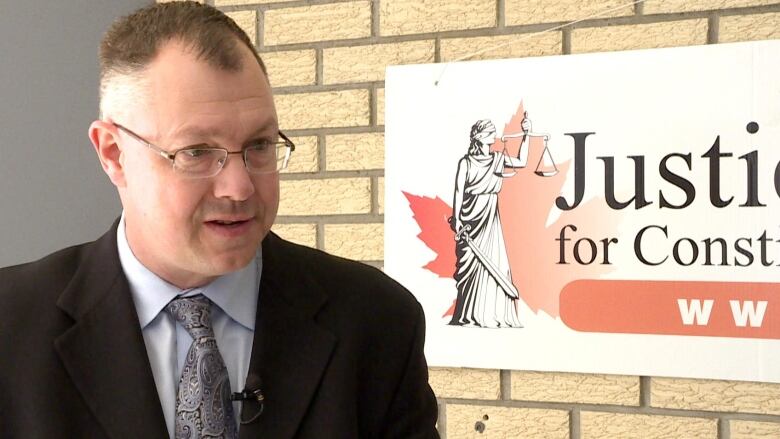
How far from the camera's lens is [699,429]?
7.96ft

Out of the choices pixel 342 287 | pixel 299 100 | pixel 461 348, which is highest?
pixel 299 100

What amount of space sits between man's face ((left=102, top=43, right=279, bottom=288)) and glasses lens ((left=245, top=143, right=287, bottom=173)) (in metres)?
0.01

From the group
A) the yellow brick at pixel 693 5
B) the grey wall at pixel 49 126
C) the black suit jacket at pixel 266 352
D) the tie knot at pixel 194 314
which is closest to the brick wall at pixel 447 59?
the yellow brick at pixel 693 5

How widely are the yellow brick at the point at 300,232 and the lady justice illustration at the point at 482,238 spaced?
16.6 inches

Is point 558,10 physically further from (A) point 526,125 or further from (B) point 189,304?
(B) point 189,304

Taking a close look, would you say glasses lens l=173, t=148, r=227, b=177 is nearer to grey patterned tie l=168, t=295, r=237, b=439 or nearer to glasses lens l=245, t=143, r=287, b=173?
glasses lens l=245, t=143, r=287, b=173

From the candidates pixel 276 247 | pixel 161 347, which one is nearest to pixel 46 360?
pixel 161 347

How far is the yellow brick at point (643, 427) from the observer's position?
242 cm

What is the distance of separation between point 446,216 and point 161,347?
1.23 m

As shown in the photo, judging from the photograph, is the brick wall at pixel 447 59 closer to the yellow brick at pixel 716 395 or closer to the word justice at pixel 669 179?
the yellow brick at pixel 716 395

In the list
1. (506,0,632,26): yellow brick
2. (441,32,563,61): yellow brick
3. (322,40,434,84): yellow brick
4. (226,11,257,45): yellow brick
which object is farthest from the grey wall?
(506,0,632,26): yellow brick

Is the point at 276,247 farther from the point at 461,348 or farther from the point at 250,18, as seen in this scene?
the point at 250,18

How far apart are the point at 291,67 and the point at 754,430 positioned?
1.55 m

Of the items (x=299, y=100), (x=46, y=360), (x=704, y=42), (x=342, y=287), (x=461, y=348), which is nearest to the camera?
(x=46, y=360)
